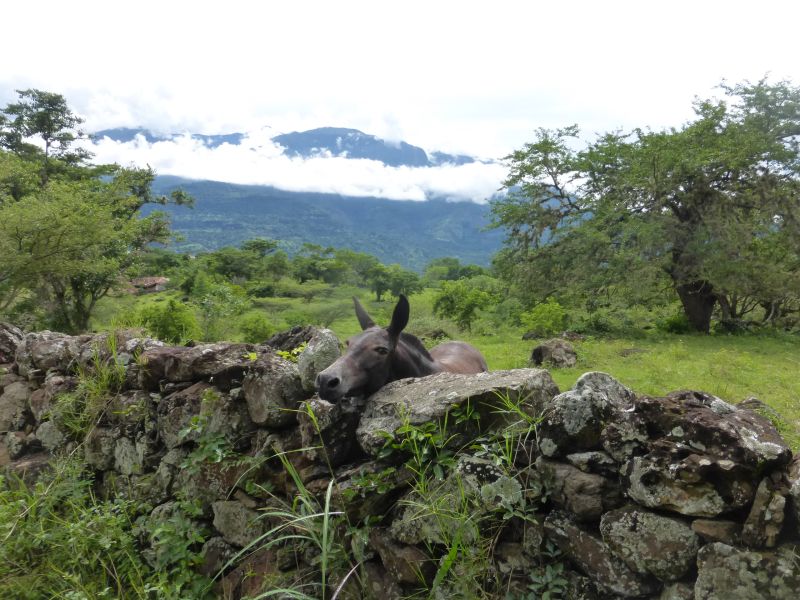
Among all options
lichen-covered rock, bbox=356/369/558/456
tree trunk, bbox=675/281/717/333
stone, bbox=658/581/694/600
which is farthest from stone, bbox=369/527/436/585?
tree trunk, bbox=675/281/717/333

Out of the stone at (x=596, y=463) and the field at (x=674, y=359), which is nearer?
the stone at (x=596, y=463)

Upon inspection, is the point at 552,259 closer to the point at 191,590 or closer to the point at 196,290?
the point at 191,590

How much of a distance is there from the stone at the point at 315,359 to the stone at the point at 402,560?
4.34ft

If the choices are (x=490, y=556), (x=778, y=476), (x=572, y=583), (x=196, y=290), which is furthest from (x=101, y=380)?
(x=196, y=290)

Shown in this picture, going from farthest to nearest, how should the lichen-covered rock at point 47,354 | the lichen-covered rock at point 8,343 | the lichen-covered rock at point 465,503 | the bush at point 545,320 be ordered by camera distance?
the bush at point 545,320, the lichen-covered rock at point 8,343, the lichen-covered rock at point 47,354, the lichen-covered rock at point 465,503

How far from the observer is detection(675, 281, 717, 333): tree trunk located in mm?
20781

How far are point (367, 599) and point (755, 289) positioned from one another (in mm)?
21431

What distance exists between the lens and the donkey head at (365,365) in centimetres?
349

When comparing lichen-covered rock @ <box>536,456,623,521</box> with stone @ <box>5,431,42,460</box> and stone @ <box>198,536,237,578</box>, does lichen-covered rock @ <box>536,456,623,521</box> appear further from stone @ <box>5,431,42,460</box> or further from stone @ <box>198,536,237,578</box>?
stone @ <box>5,431,42,460</box>

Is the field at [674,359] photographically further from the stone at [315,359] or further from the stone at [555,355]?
the stone at [315,359]

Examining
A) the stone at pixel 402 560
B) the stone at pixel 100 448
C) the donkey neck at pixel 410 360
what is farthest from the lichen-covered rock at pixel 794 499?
the stone at pixel 100 448

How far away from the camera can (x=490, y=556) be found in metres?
2.76

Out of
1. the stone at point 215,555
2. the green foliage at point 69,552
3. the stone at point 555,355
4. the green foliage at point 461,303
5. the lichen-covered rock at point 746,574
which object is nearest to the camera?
the lichen-covered rock at point 746,574

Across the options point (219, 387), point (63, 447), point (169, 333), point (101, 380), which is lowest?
point (169, 333)
